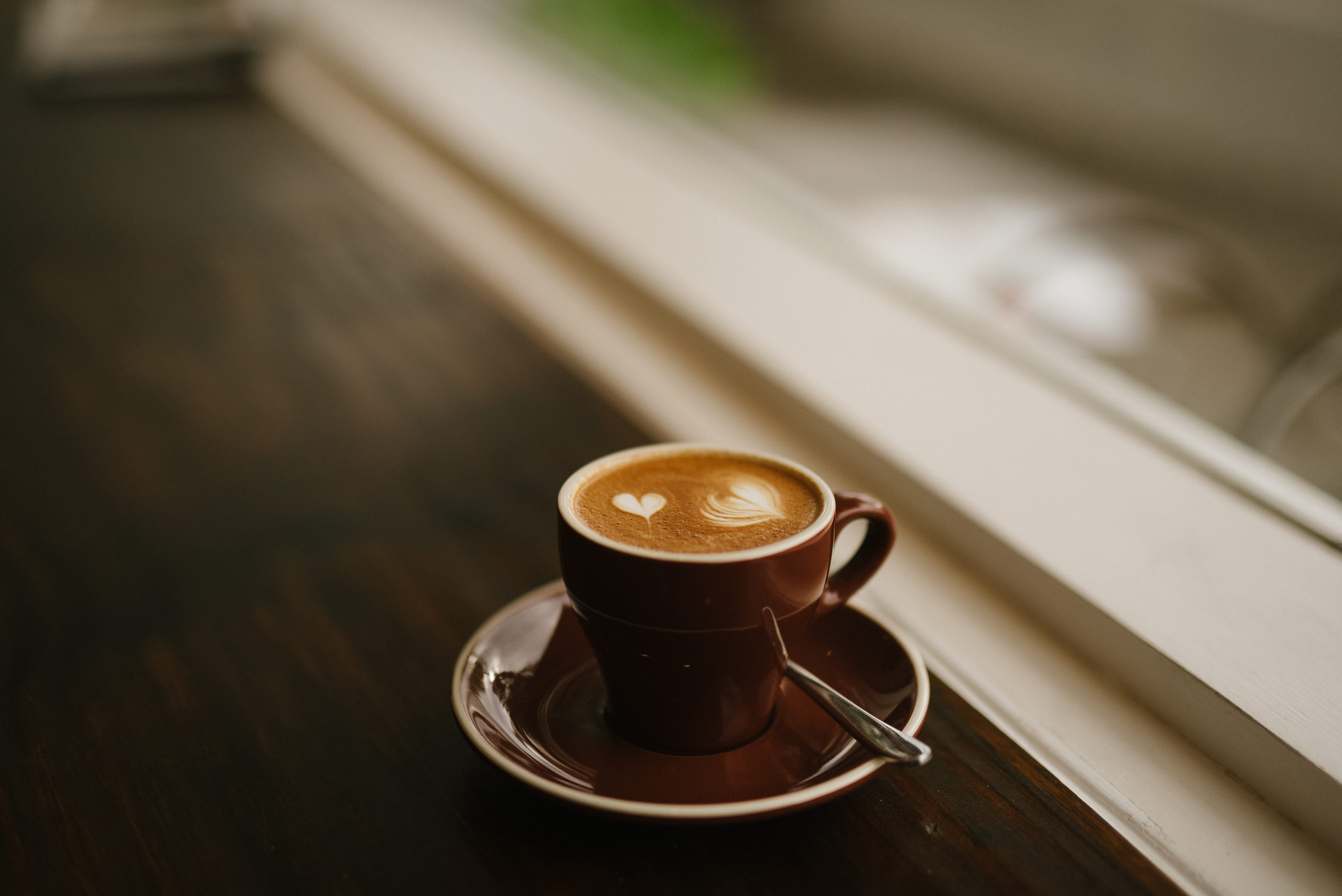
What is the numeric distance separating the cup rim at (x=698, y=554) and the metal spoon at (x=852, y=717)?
0.02m

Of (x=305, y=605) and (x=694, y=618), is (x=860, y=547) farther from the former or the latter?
(x=305, y=605)

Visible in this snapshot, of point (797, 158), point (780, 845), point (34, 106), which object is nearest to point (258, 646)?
point (780, 845)

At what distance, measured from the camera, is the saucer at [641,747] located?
1.02ft

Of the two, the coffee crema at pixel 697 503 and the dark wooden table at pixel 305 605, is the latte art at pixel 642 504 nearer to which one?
the coffee crema at pixel 697 503

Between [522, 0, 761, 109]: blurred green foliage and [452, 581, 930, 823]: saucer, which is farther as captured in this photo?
[522, 0, 761, 109]: blurred green foliage

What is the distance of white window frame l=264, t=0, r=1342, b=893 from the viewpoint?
0.37 metres

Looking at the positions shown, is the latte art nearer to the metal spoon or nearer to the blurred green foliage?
the metal spoon

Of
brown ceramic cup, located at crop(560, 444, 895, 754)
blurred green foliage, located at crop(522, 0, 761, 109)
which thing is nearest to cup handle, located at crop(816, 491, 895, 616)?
brown ceramic cup, located at crop(560, 444, 895, 754)

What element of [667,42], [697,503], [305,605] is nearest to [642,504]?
[697,503]

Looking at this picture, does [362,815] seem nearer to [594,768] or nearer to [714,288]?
[594,768]

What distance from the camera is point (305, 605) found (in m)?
0.47

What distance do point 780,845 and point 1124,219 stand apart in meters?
1.25

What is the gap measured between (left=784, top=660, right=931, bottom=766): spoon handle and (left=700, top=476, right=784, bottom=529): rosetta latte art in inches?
2.0

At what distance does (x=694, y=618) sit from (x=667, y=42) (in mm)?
1883
